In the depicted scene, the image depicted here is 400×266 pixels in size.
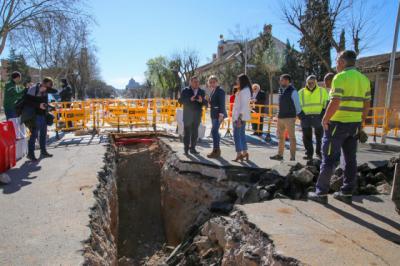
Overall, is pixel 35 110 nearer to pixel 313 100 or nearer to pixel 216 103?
pixel 216 103

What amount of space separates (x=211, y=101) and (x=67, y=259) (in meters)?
4.68

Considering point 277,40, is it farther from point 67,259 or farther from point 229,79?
point 67,259

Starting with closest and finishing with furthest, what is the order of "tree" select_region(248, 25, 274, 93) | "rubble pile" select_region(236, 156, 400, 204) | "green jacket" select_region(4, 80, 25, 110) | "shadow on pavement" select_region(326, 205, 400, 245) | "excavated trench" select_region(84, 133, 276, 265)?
"shadow on pavement" select_region(326, 205, 400, 245)
"rubble pile" select_region(236, 156, 400, 204)
"excavated trench" select_region(84, 133, 276, 265)
"green jacket" select_region(4, 80, 25, 110)
"tree" select_region(248, 25, 274, 93)

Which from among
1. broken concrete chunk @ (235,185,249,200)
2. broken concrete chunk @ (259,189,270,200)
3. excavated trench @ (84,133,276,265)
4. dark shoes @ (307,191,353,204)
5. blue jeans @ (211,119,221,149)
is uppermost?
blue jeans @ (211,119,221,149)

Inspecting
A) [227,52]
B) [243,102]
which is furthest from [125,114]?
[227,52]

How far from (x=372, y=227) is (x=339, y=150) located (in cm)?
101

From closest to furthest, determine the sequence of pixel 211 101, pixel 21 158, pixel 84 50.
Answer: pixel 211 101 → pixel 21 158 → pixel 84 50

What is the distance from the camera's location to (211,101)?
7191mm

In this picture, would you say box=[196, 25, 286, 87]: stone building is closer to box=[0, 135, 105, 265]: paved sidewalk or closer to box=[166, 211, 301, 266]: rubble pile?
box=[0, 135, 105, 265]: paved sidewalk

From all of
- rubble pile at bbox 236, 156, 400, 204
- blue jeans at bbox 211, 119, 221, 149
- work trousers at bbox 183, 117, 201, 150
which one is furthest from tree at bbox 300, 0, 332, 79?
rubble pile at bbox 236, 156, 400, 204

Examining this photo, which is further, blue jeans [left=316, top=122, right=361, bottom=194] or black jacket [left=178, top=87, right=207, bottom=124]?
black jacket [left=178, top=87, right=207, bottom=124]

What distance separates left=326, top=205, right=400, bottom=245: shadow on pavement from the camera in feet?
11.0

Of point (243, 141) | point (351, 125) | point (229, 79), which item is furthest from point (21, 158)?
point (229, 79)

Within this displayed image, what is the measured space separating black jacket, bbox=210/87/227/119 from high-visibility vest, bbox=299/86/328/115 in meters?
1.67
